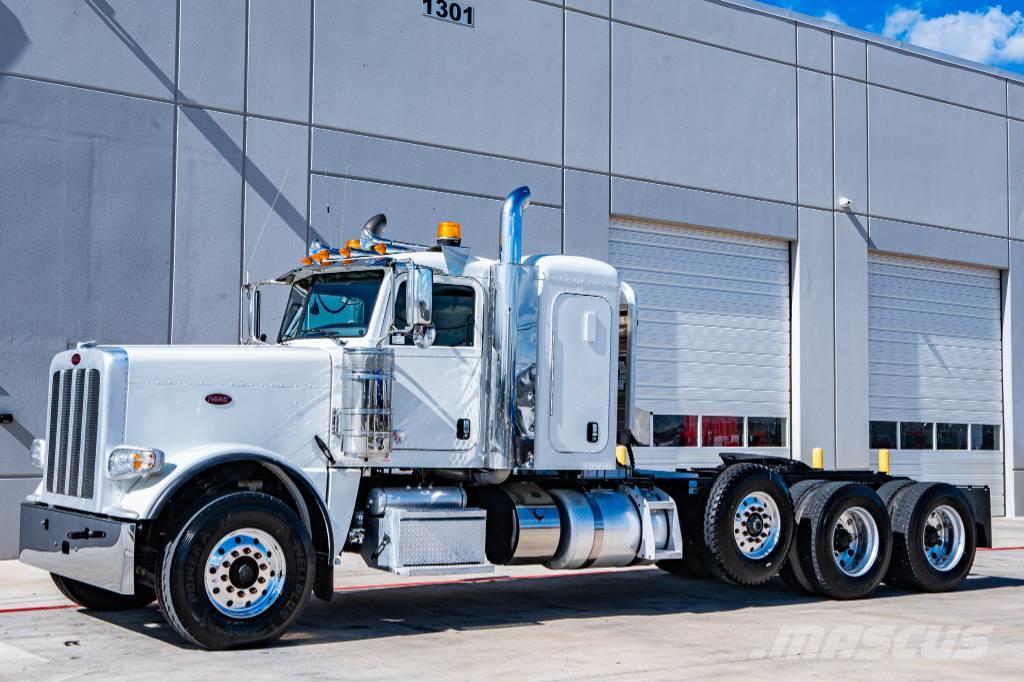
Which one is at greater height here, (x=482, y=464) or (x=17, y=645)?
(x=482, y=464)

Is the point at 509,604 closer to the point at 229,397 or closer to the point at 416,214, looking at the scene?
the point at 229,397

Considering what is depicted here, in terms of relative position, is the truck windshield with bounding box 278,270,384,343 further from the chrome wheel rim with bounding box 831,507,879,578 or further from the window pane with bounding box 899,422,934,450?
the window pane with bounding box 899,422,934,450

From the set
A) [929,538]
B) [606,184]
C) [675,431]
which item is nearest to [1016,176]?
[675,431]

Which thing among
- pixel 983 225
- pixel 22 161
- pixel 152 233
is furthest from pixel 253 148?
pixel 983 225

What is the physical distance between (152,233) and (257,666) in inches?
326

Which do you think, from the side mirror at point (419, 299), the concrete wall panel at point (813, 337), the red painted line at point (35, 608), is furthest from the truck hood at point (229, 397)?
the concrete wall panel at point (813, 337)

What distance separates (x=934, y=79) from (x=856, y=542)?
45.6 feet

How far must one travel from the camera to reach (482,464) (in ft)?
34.9

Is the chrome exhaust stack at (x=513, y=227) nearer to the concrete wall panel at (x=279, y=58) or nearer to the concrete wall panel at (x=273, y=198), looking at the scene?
the concrete wall panel at (x=273, y=198)

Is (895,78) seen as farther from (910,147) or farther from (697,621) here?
(697,621)

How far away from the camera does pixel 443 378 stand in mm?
10367

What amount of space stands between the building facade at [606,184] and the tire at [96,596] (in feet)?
14.9

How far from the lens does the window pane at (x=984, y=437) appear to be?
24062 millimetres

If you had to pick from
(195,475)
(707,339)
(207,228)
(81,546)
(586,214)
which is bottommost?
(81,546)
